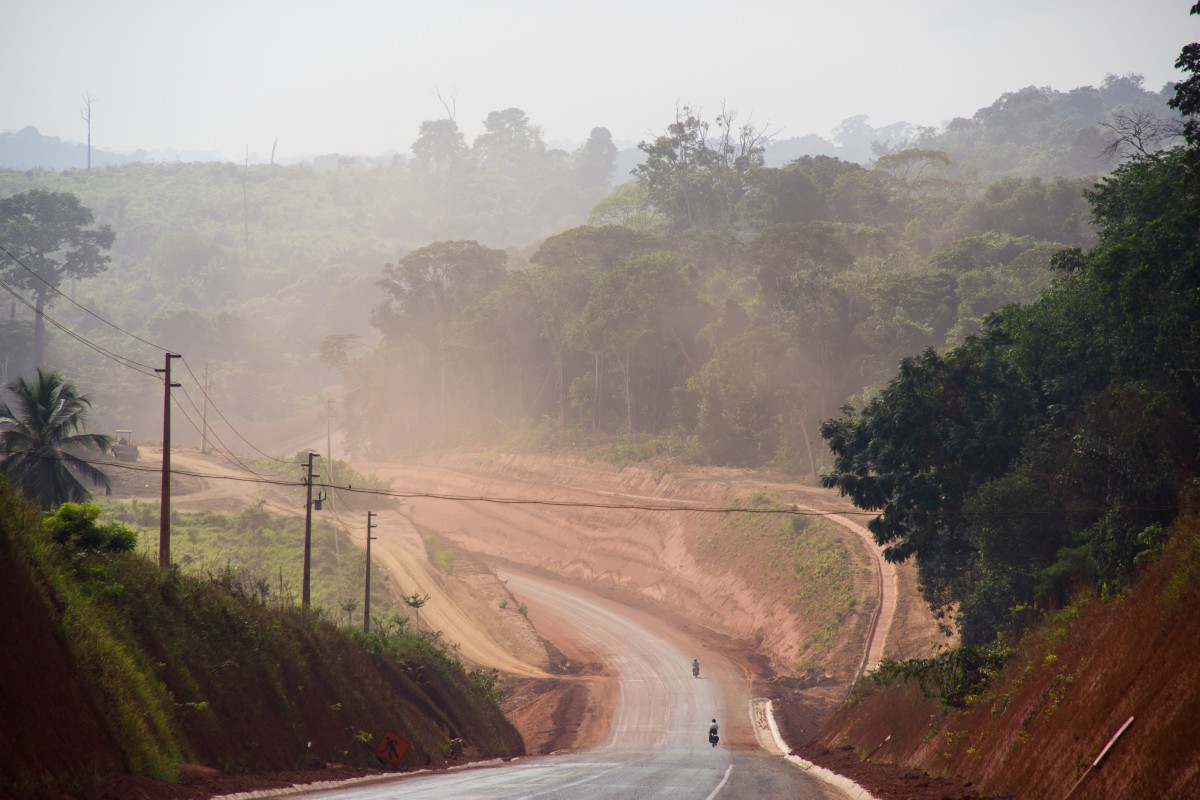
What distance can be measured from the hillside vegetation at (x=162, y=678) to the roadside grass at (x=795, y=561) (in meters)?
26.1

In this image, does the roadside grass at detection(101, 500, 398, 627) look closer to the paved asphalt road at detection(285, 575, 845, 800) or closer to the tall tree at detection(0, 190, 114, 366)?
the paved asphalt road at detection(285, 575, 845, 800)

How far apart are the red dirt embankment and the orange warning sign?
11234 mm

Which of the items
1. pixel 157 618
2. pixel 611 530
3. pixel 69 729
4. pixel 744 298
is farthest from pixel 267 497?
pixel 69 729

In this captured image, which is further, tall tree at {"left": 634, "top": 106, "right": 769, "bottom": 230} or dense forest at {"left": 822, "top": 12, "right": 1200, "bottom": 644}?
Answer: tall tree at {"left": 634, "top": 106, "right": 769, "bottom": 230}

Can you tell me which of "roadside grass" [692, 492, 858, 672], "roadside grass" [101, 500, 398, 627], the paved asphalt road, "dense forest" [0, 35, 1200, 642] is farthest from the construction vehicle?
"roadside grass" [692, 492, 858, 672]

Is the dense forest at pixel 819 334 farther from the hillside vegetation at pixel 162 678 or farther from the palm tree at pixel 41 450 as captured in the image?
the palm tree at pixel 41 450

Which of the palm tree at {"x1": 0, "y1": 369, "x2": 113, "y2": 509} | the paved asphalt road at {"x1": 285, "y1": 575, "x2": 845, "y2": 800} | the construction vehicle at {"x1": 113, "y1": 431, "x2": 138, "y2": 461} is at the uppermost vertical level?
the palm tree at {"x1": 0, "y1": 369, "x2": 113, "y2": 509}

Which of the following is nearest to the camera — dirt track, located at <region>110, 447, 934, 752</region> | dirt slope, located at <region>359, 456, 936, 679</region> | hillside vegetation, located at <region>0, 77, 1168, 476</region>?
dirt track, located at <region>110, 447, 934, 752</region>

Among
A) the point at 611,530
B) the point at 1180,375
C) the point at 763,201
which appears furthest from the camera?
the point at 763,201

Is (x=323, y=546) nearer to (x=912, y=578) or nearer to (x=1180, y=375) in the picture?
(x=912, y=578)

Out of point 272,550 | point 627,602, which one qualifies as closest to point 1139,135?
point 627,602

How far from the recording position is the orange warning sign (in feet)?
79.6

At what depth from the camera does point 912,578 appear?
54406 mm

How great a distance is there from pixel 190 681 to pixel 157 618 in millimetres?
1642
